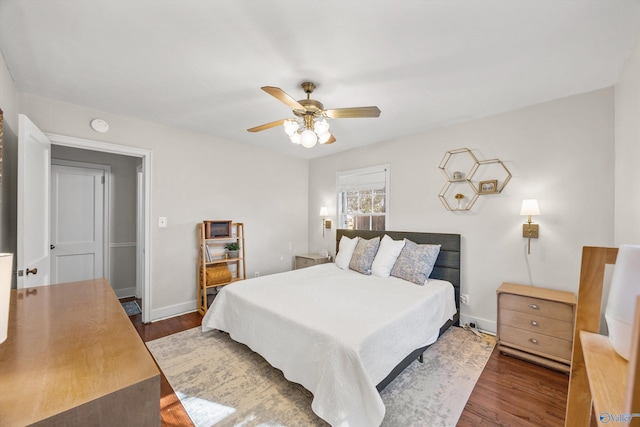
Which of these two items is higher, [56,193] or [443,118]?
[443,118]

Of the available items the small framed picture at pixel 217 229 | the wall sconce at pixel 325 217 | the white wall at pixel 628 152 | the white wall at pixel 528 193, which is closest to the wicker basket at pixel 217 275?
the small framed picture at pixel 217 229

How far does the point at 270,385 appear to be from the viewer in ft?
6.63

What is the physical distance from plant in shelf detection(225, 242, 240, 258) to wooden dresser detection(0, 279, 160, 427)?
2597 millimetres

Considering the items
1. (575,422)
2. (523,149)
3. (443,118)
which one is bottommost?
(575,422)

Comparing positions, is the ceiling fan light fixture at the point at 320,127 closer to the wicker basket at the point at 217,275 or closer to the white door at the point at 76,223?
the wicker basket at the point at 217,275

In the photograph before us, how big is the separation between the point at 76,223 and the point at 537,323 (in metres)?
5.78

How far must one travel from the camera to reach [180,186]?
345 cm

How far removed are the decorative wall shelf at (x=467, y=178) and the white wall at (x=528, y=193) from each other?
2.6 inches

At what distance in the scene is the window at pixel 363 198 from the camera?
3938mm

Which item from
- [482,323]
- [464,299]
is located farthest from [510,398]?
[464,299]

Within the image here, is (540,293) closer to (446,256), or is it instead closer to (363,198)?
(446,256)

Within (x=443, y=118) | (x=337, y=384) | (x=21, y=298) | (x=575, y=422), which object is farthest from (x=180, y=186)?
(x=575, y=422)

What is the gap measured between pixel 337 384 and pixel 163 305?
2.73 metres

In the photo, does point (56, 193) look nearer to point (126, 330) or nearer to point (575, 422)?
point (126, 330)
